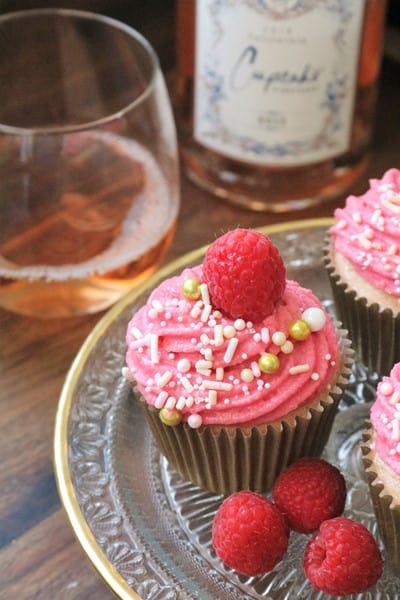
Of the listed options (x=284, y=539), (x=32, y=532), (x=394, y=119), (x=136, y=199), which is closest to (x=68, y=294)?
(x=136, y=199)

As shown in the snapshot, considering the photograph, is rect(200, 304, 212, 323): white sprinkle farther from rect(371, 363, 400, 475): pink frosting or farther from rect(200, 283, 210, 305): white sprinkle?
rect(371, 363, 400, 475): pink frosting

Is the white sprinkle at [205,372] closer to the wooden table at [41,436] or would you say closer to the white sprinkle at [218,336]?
the white sprinkle at [218,336]

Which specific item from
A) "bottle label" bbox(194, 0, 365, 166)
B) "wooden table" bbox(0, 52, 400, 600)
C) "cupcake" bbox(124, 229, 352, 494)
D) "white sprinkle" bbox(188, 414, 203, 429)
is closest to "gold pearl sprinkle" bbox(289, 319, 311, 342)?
"cupcake" bbox(124, 229, 352, 494)

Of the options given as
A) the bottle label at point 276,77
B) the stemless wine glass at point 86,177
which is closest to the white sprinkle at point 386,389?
the stemless wine glass at point 86,177

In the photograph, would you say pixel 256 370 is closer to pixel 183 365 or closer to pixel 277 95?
pixel 183 365

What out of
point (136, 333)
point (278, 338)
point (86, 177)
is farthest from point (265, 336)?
point (86, 177)

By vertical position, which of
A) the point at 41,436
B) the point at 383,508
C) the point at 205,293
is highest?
the point at 205,293
